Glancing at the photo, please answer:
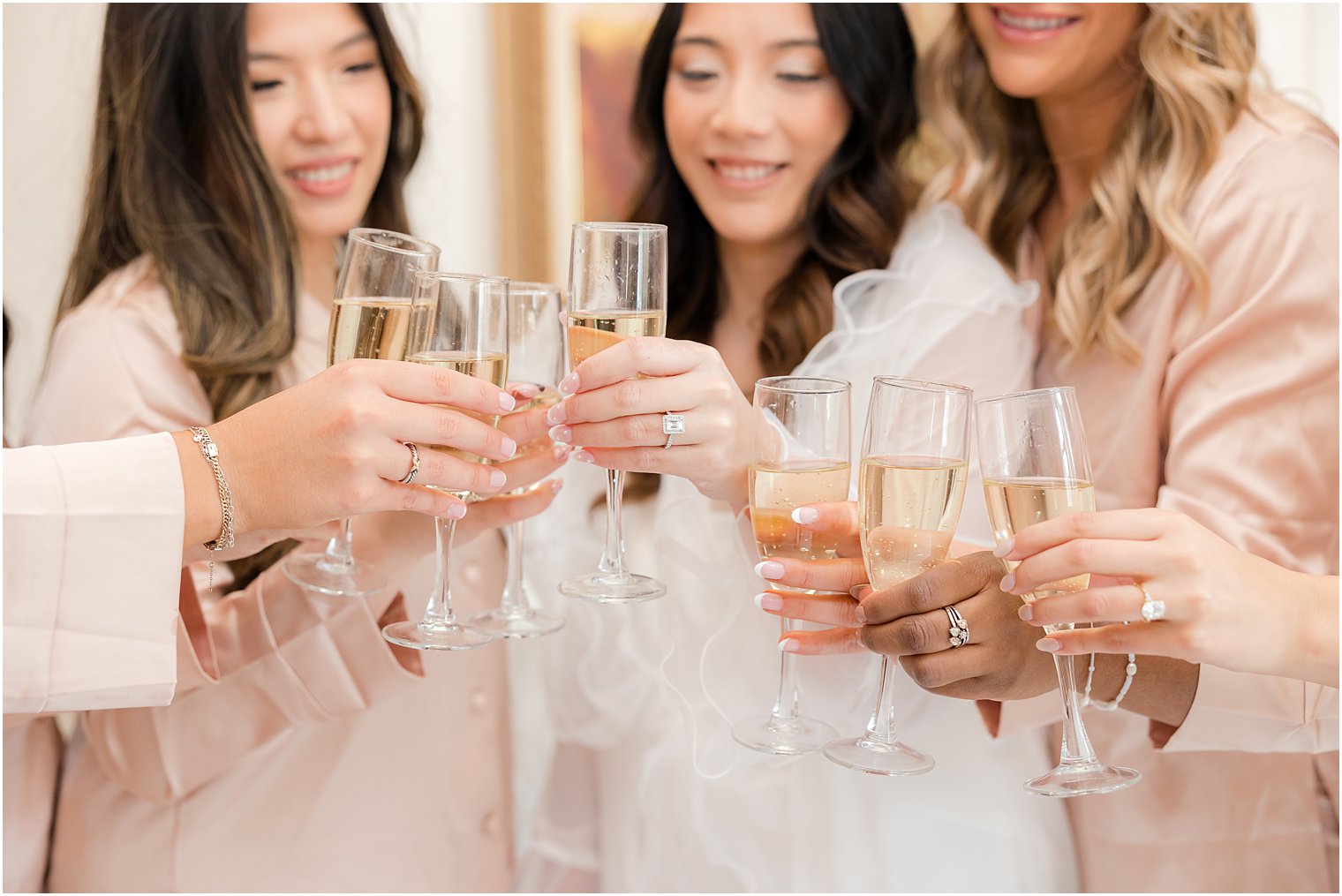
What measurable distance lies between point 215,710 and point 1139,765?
195 centimetres

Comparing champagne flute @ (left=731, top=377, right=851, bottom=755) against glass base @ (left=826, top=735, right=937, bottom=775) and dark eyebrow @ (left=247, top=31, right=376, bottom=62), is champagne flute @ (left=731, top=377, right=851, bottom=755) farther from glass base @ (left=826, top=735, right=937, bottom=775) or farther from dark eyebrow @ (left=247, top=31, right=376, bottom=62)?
dark eyebrow @ (left=247, top=31, right=376, bottom=62)

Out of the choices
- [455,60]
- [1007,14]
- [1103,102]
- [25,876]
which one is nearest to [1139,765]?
[1103,102]

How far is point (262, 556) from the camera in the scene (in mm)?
2604

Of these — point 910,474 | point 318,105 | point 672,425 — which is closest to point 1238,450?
point 910,474

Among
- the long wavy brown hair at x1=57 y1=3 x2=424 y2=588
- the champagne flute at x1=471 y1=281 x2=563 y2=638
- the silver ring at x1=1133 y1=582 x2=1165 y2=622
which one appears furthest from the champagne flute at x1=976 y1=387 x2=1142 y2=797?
the long wavy brown hair at x1=57 y1=3 x2=424 y2=588

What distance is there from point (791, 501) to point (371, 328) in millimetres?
690

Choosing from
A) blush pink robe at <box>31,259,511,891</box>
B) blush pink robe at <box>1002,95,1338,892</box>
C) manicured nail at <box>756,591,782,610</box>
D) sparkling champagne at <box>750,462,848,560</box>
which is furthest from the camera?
blush pink robe at <box>31,259,511,891</box>

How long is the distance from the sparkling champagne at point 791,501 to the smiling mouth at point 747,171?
1.23 meters

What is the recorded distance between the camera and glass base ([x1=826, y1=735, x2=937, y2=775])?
159cm

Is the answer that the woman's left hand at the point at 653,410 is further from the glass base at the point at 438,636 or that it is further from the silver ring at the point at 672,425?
the glass base at the point at 438,636

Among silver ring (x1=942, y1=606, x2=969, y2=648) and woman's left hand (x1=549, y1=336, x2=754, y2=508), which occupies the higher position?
woman's left hand (x1=549, y1=336, x2=754, y2=508)

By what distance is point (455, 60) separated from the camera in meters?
3.96

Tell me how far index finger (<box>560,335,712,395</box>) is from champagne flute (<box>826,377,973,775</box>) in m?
0.29

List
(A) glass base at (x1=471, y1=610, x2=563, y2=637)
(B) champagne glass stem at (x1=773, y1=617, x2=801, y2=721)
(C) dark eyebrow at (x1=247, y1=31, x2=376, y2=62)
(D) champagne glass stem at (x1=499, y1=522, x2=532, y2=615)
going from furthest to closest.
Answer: (C) dark eyebrow at (x1=247, y1=31, x2=376, y2=62) < (D) champagne glass stem at (x1=499, y1=522, x2=532, y2=615) < (A) glass base at (x1=471, y1=610, x2=563, y2=637) < (B) champagne glass stem at (x1=773, y1=617, x2=801, y2=721)
